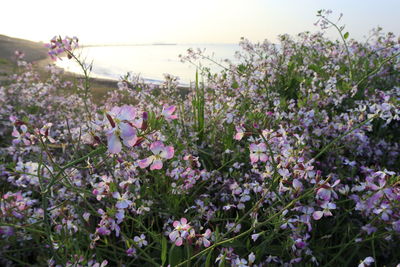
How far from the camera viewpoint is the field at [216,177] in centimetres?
147

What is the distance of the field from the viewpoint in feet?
4.83

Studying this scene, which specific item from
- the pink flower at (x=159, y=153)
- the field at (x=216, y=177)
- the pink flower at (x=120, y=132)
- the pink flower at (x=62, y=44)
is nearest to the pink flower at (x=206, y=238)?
the field at (x=216, y=177)

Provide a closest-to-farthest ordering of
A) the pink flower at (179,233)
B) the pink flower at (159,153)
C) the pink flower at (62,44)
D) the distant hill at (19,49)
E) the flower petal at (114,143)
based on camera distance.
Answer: the flower petal at (114,143) < the pink flower at (159,153) < the pink flower at (179,233) < the pink flower at (62,44) < the distant hill at (19,49)

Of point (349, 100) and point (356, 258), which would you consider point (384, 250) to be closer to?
point (356, 258)

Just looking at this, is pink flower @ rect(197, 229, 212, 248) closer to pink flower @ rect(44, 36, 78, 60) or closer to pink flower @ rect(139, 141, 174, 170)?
pink flower @ rect(139, 141, 174, 170)

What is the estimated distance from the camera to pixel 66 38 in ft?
6.34

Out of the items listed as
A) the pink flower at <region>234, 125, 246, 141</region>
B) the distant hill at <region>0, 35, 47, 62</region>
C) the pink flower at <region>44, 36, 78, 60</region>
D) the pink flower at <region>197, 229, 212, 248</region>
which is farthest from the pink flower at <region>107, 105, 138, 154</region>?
the distant hill at <region>0, 35, 47, 62</region>

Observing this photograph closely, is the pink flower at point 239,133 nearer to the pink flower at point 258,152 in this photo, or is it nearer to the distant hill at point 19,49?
the pink flower at point 258,152

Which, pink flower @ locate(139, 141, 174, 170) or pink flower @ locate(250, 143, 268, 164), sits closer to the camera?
pink flower @ locate(139, 141, 174, 170)

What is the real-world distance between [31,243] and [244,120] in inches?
74.9

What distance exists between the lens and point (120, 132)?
0.91 meters

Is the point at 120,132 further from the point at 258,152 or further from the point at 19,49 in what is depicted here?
the point at 19,49

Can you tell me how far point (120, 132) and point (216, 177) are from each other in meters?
1.61

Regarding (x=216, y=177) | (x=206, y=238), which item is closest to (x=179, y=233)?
(x=206, y=238)
